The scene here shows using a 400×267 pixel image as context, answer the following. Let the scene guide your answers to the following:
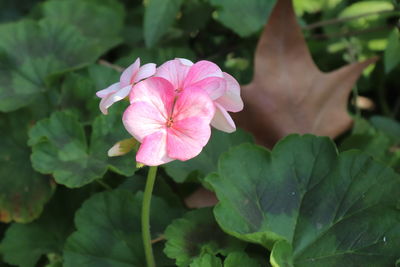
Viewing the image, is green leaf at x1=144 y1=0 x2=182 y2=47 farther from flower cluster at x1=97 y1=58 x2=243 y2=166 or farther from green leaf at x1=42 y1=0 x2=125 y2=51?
flower cluster at x1=97 y1=58 x2=243 y2=166

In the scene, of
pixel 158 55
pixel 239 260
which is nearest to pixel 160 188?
pixel 239 260

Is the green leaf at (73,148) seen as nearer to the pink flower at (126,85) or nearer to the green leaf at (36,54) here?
the green leaf at (36,54)

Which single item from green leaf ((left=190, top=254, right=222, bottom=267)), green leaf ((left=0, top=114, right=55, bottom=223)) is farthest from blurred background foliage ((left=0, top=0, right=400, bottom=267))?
green leaf ((left=190, top=254, right=222, bottom=267))

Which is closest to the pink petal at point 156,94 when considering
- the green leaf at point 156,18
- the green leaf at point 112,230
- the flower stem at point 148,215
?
the flower stem at point 148,215

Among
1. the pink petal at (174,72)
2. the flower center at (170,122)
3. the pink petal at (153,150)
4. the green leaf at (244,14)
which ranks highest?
the pink petal at (174,72)

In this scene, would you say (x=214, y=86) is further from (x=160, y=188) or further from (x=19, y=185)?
(x=19, y=185)

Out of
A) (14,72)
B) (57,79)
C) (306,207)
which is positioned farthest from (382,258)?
(14,72)
